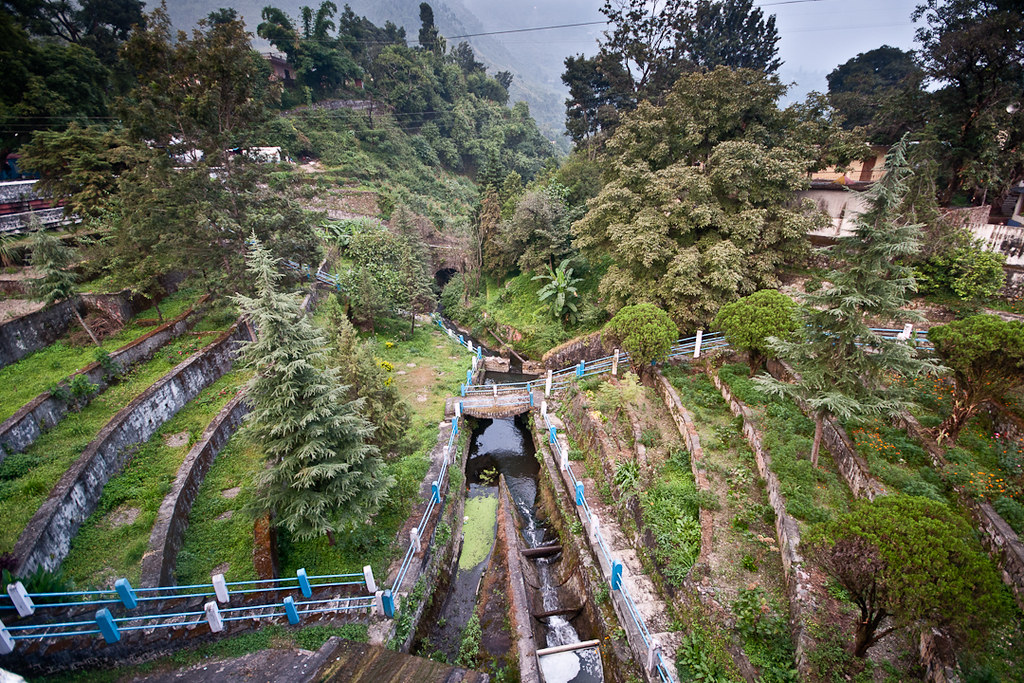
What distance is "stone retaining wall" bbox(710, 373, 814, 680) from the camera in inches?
276

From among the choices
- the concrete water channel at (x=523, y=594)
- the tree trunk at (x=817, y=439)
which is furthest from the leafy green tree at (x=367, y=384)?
the tree trunk at (x=817, y=439)

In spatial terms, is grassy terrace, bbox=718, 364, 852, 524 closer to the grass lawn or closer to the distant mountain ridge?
the grass lawn

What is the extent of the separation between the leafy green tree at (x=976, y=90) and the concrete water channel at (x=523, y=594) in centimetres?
2065

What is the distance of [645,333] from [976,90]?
53.9 feet

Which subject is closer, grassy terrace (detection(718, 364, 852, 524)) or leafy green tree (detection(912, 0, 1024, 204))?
grassy terrace (detection(718, 364, 852, 524))

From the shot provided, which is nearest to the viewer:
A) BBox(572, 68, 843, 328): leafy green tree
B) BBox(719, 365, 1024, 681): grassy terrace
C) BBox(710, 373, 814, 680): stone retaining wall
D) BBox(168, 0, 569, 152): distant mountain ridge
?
BBox(719, 365, 1024, 681): grassy terrace

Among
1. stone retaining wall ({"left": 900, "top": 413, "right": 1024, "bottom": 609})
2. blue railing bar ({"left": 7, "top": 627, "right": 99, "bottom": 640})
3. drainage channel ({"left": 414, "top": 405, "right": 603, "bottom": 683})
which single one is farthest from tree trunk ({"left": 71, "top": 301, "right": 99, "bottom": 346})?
stone retaining wall ({"left": 900, "top": 413, "right": 1024, "bottom": 609})

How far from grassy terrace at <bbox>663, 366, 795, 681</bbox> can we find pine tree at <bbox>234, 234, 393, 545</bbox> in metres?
7.07

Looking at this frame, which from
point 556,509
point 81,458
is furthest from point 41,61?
point 556,509

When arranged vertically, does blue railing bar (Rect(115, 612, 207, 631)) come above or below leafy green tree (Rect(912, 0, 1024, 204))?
below

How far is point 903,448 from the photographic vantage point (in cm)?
973

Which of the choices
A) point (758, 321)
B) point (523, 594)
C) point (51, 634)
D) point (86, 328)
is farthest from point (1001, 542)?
point (86, 328)

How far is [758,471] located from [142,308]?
23.6 metres

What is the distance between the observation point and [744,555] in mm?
9023
